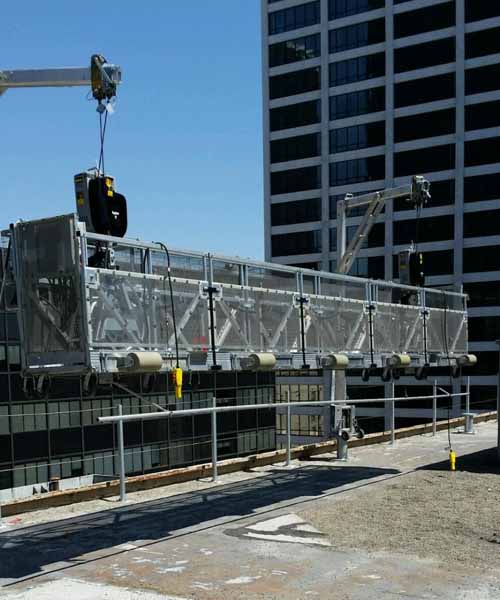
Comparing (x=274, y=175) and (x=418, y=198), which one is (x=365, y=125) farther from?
(x=418, y=198)

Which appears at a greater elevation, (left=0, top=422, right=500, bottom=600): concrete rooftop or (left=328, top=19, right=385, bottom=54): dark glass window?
(left=328, top=19, right=385, bottom=54): dark glass window

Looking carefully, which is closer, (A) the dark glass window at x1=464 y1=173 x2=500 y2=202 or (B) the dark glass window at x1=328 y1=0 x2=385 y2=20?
(A) the dark glass window at x1=464 y1=173 x2=500 y2=202

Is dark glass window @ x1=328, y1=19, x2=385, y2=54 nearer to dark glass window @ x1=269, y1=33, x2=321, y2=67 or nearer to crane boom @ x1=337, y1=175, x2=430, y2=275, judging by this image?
dark glass window @ x1=269, y1=33, x2=321, y2=67

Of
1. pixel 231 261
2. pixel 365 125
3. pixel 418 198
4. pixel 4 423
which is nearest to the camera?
pixel 231 261

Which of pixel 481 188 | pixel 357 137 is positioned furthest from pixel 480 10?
pixel 357 137

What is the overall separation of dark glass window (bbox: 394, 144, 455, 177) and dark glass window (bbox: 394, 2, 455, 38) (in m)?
12.0

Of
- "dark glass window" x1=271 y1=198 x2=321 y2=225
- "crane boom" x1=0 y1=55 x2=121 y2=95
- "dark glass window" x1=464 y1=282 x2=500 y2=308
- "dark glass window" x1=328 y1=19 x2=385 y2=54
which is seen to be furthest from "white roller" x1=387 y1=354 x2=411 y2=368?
"dark glass window" x1=328 y1=19 x2=385 y2=54

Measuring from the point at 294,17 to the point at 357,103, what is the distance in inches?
509

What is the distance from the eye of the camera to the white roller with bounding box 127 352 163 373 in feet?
32.4

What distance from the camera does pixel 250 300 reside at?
41.7ft

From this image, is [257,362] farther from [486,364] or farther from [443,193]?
[443,193]

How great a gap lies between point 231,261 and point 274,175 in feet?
241

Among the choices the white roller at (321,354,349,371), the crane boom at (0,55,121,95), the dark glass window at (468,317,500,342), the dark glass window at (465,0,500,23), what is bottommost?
the dark glass window at (468,317,500,342)

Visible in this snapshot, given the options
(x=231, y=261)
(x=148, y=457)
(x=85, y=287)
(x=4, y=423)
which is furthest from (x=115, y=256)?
(x=148, y=457)
